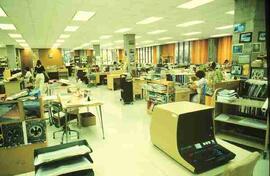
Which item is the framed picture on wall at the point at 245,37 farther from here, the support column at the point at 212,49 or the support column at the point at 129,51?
the support column at the point at 212,49

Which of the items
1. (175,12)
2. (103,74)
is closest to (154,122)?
(175,12)

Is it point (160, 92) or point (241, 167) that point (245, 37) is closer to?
point (160, 92)

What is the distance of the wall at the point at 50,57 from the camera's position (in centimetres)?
2048

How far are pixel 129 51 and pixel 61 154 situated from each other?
9.86 meters

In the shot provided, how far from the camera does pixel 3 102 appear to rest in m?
2.48

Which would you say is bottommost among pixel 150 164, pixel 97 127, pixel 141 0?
pixel 97 127

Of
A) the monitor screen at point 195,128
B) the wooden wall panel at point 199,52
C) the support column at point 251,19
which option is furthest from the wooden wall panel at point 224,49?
the monitor screen at point 195,128

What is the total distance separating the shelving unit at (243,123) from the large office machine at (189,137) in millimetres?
1868

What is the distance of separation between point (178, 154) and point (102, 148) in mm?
2331

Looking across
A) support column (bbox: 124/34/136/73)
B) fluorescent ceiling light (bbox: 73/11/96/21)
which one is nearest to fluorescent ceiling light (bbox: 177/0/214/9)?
fluorescent ceiling light (bbox: 73/11/96/21)

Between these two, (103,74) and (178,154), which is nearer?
(178,154)

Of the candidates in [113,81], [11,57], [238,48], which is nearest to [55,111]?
[238,48]

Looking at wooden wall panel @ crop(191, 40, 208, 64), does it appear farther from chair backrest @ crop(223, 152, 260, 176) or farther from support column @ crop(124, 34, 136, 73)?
chair backrest @ crop(223, 152, 260, 176)

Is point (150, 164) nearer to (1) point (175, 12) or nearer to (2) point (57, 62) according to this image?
(1) point (175, 12)
